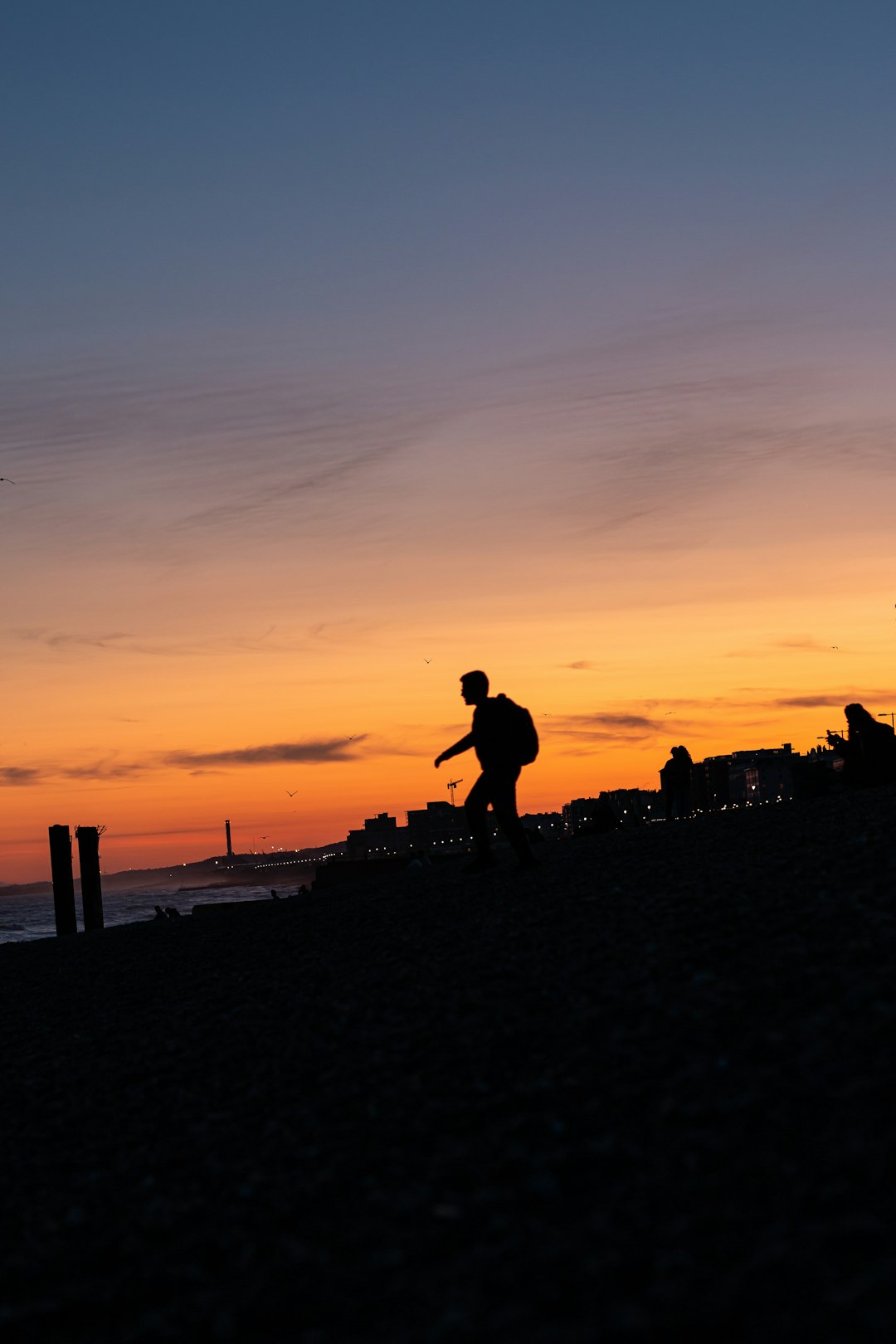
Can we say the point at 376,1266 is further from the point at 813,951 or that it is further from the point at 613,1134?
the point at 813,951

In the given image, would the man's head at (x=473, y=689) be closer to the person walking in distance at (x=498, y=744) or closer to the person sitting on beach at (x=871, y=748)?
the person walking in distance at (x=498, y=744)

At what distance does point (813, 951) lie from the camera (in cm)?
870

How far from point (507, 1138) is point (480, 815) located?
9.83 metres

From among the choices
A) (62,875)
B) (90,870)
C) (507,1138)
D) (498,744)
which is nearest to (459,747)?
(498,744)

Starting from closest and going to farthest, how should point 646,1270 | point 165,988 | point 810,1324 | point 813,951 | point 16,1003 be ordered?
point 810,1324
point 646,1270
point 813,951
point 165,988
point 16,1003

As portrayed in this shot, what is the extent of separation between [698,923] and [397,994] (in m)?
2.56

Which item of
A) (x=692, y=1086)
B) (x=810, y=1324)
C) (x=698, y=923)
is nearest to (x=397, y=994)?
(x=698, y=923)

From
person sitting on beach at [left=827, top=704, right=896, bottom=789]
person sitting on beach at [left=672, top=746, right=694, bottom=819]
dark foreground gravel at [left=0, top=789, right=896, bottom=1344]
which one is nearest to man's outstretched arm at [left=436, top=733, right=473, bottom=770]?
dark foreground gravel at [left=0, top=789, right=896, bottom=1344]

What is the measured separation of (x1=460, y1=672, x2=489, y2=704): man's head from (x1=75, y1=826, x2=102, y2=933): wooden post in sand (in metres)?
28.1

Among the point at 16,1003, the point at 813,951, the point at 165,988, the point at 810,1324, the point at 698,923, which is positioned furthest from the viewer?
the point at 16,1003

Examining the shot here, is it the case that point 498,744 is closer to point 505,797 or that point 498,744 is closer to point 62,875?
point 505,797

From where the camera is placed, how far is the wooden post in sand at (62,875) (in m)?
38.7

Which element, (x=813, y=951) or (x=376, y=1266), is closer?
(x=376, y=1266)

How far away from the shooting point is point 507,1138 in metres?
6.72
